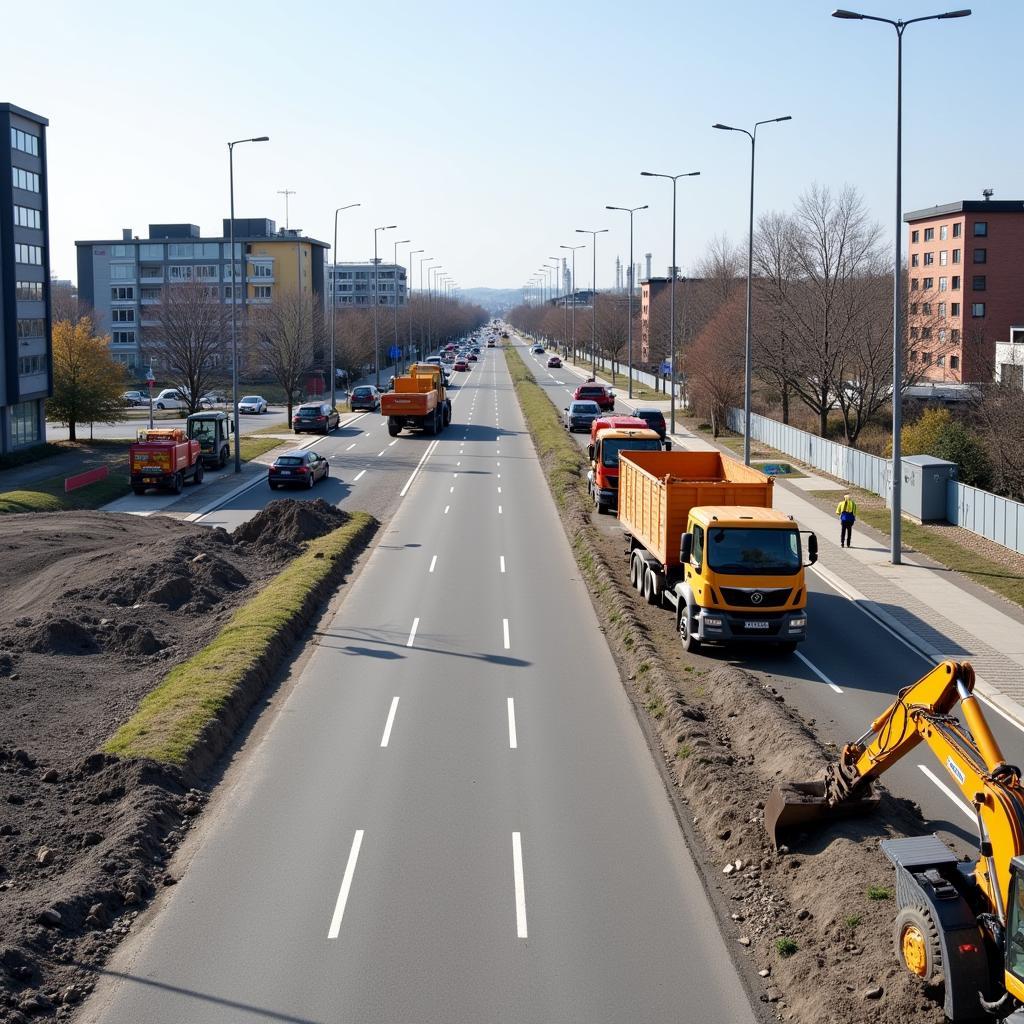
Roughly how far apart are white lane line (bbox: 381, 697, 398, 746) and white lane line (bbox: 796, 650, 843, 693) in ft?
23.0

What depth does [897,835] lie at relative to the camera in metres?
13.2

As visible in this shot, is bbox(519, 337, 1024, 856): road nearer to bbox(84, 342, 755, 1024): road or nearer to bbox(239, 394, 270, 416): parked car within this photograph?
bbox(84, 342, 755, 1024): road

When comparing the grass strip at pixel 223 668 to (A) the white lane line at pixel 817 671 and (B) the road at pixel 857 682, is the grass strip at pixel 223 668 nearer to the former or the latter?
(B) the road at pixel 857 682

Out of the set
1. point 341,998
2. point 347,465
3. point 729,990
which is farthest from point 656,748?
point 347,465

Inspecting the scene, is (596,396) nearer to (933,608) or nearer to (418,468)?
(418,468)

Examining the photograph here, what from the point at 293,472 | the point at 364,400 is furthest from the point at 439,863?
the point at 364,400

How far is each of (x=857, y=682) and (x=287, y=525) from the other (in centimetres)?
1765

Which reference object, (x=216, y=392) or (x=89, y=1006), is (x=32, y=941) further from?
(x=216, y=392)

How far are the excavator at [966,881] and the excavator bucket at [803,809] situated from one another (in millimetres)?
1670

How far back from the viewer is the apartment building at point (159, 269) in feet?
398

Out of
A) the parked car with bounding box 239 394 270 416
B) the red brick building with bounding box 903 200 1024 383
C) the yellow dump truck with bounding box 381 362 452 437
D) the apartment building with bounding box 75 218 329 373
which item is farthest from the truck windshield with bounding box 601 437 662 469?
the apartment building with bounding box 75 218 329 373

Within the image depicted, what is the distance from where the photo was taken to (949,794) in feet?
51.1

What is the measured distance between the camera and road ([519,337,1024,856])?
50.5 ft

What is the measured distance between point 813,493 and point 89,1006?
121ft
